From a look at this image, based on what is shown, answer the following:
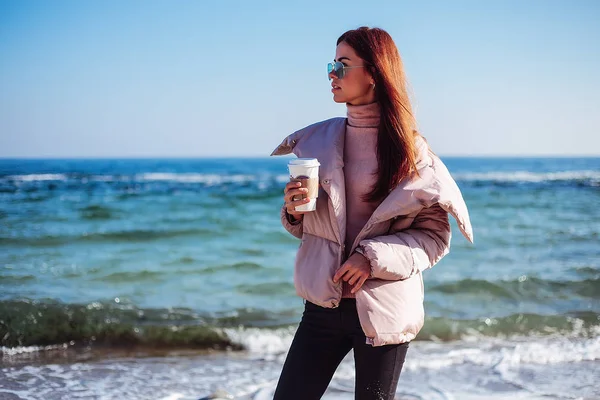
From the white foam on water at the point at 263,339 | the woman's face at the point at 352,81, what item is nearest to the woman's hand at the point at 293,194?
the woman's face at the point at 352,81

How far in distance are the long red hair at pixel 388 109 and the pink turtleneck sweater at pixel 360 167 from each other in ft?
0.15

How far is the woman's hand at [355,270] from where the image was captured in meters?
2.26

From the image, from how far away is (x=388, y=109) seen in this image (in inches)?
91.6

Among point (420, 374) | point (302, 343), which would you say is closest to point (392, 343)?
point (302, 343)

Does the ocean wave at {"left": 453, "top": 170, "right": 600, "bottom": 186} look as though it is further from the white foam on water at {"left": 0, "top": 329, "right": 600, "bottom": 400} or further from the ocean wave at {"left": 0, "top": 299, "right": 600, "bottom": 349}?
the white foam on water at {"left": 0, "top": 329, "right": 600, "bottom": 400}

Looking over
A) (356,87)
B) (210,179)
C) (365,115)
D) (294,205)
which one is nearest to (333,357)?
(294,205)

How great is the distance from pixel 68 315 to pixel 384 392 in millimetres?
5583

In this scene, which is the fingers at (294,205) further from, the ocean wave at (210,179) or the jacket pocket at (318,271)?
the ocean wave at (210,179)

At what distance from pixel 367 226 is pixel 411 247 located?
183 millimetres

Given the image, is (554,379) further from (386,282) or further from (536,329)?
(386,282)

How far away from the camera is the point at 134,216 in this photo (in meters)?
15.8

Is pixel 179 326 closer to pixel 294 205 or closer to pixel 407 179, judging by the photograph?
pixel 294 205

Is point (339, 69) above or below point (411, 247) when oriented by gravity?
above

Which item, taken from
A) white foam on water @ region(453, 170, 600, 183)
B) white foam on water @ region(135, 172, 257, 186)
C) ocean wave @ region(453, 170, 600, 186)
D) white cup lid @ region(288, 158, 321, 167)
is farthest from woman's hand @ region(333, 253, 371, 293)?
white foam on water @ region(453, 170, 600, 183)
